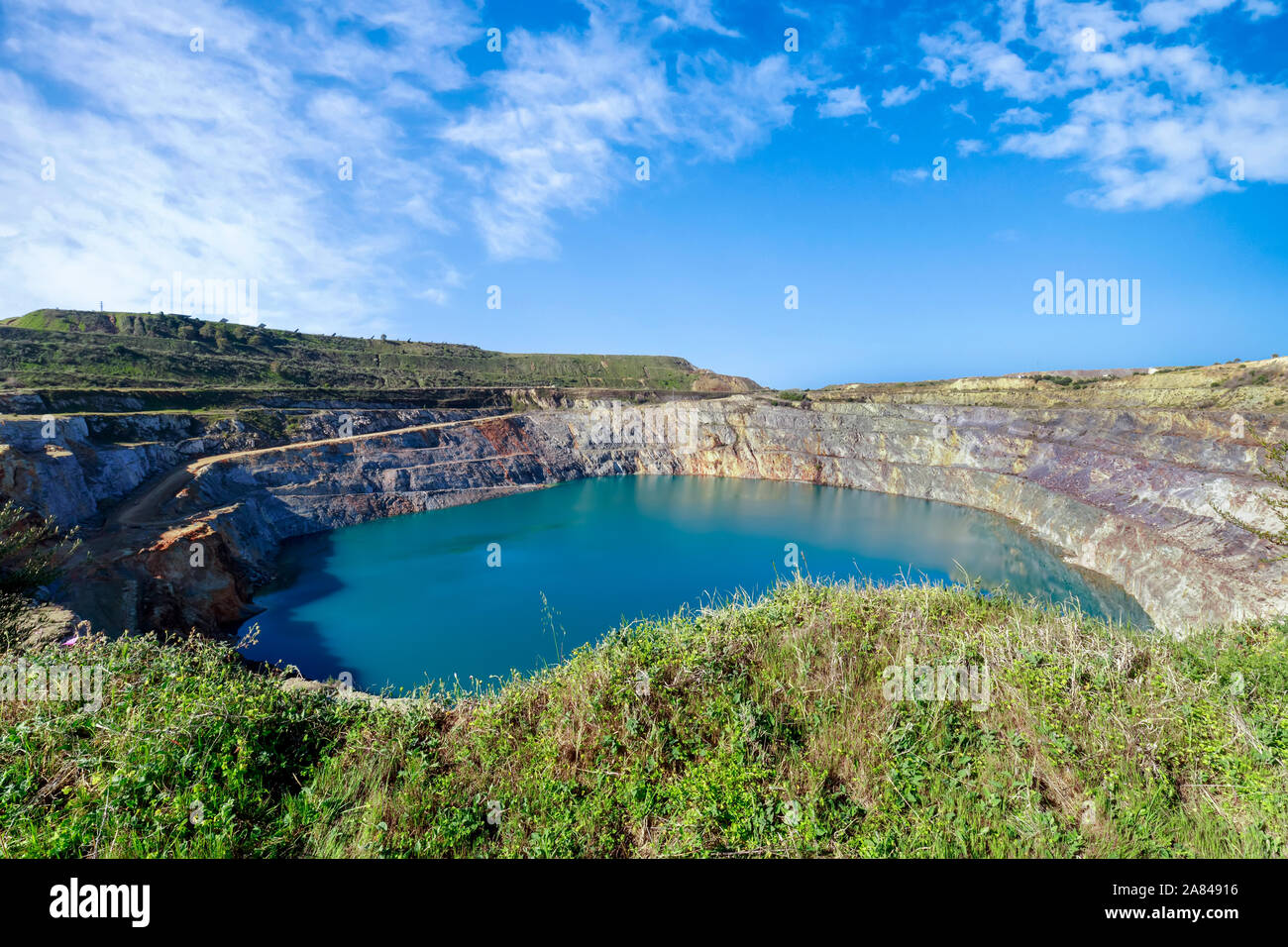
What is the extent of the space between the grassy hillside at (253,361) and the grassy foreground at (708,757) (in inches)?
1953

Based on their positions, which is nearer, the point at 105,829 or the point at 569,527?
the point at 105,829

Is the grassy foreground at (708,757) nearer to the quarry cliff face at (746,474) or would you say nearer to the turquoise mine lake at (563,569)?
the turquoise mine lake at (563,569)

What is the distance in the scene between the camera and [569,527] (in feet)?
117

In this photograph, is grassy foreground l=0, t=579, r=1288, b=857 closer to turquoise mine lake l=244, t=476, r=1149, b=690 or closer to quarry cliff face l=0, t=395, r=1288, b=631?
turquoise mine lake l=244, t=476, r=1149, b=690

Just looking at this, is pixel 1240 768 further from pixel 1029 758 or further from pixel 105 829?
pixel 105 829

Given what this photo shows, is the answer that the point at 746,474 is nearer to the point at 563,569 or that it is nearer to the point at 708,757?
the point at 563,569

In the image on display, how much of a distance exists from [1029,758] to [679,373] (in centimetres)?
9929

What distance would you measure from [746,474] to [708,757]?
5017cm

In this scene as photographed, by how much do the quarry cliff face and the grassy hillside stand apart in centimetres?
2085

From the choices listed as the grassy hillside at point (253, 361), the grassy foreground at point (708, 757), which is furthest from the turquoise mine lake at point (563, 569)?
the grassy hillside at point (253, 361)

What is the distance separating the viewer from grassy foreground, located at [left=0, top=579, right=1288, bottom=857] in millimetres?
4203

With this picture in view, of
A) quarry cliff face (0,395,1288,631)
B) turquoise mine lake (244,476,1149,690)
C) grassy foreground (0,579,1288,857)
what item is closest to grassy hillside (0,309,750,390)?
quarry cliff face (0,395,1288,631)

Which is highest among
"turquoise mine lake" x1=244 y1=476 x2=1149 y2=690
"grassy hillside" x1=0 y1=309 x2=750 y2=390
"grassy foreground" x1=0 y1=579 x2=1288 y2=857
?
"grassy hillside" x1=0 y1=309 x2=750 y2=390
